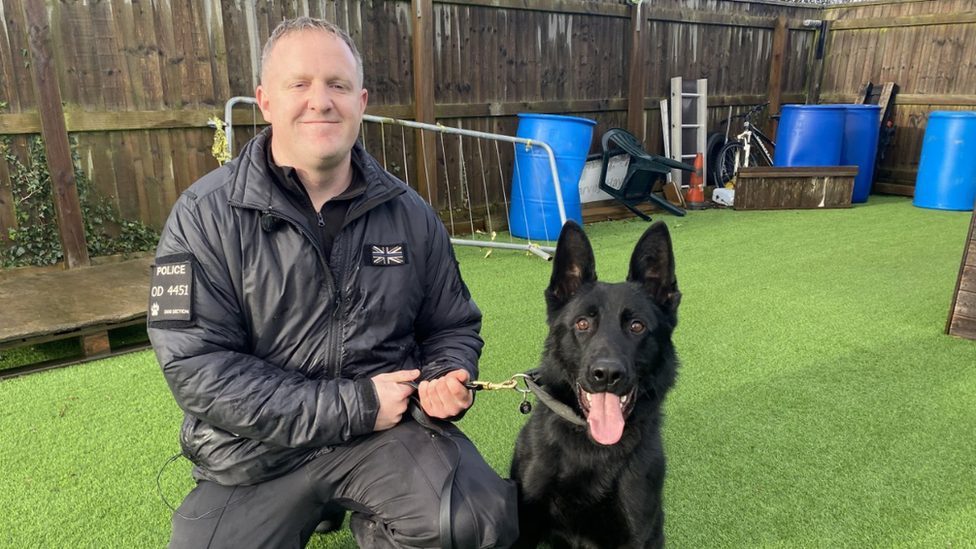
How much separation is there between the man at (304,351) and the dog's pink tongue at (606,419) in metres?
0.31

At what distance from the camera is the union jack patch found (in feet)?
5.83

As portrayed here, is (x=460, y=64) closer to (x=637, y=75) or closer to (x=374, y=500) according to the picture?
(x=637, y=75)

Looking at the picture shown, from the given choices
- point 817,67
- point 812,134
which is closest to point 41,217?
A: point 812,134

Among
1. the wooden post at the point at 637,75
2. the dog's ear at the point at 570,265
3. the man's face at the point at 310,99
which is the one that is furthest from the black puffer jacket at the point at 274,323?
the wooden post at the point at 637,75

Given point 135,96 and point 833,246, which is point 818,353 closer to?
point 833,246

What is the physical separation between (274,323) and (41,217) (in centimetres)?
367

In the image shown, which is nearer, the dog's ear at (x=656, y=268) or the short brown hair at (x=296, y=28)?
the short brown hair at (x=296, y=28)

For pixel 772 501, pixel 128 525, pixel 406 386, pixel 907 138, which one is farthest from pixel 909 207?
pixel 128 525

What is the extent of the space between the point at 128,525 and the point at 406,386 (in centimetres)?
119

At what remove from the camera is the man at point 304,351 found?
1561 millimetres

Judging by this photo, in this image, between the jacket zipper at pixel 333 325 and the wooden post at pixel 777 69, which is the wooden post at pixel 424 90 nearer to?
the jacket zipper at pixel 333 325

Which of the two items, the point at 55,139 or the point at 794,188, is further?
the point at 794,188

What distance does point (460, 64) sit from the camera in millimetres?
6152

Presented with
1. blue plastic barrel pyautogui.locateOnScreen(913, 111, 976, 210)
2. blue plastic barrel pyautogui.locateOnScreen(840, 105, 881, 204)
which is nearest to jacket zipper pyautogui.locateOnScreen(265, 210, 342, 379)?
blue plastic barrel pyautogui.locateOnScreen(840, 105, 881, 204)
